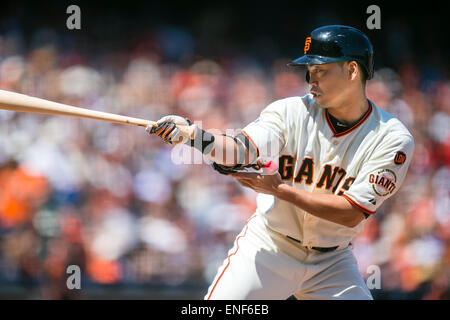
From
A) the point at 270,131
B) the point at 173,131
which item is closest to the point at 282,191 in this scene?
the point at 270,131

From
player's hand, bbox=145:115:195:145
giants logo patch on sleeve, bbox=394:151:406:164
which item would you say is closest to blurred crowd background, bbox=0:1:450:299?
giants logo patch on sleeve, bbox=394:151:406:164

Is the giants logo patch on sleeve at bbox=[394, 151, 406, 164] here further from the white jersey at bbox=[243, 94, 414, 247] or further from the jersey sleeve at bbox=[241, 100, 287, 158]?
the jersey sleeve at bbox=[241, 100, 287, 158]

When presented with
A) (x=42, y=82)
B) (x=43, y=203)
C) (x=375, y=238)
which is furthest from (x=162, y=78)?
(x=375, y=238)

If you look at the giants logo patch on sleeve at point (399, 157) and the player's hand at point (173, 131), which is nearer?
the player's hand at point (173, 131)

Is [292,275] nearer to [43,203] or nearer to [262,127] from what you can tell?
[262,127]

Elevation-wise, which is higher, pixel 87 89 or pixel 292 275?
pixel 87 89

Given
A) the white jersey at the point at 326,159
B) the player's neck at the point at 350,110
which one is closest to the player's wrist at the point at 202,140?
the white jersey at the point at 326,159

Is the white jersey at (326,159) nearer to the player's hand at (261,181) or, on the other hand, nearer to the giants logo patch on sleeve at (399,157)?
the giants logo patch on sleeve at (399,157)

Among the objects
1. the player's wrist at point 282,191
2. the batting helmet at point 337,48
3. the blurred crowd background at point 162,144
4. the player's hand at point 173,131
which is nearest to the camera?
the player's hand at point 173,131
